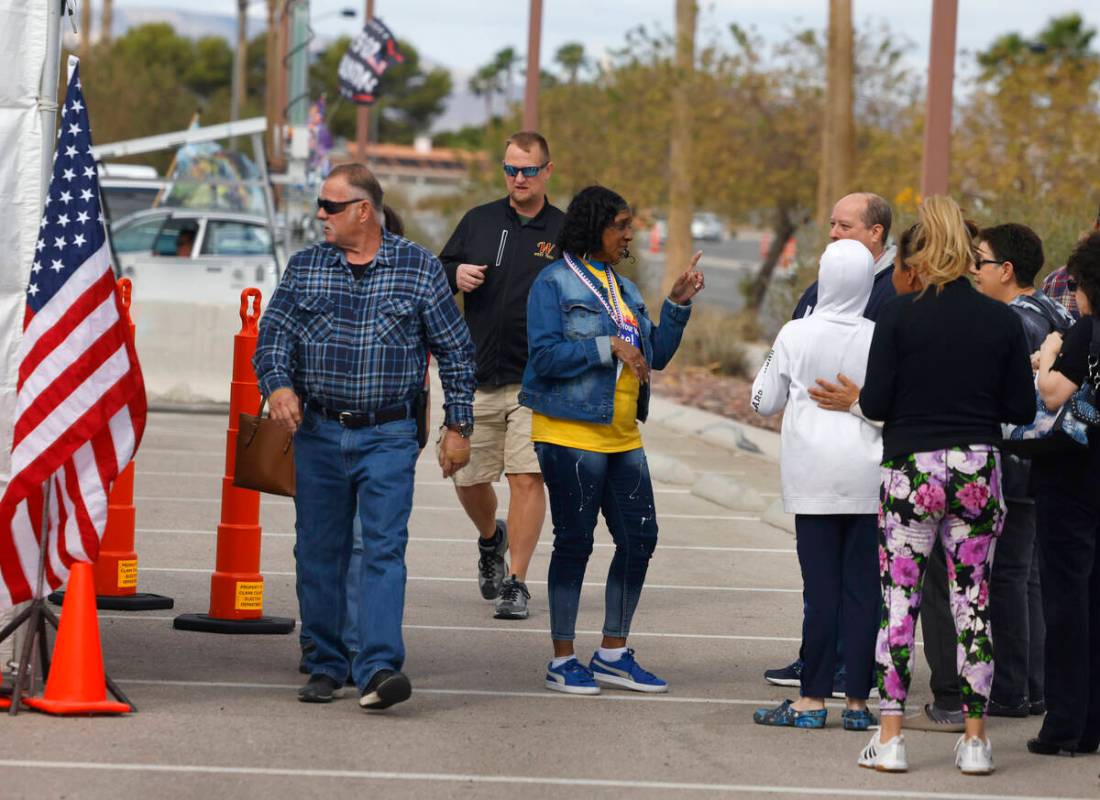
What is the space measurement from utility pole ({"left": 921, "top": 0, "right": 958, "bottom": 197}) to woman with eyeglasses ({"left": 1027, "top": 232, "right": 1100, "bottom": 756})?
9.11 m

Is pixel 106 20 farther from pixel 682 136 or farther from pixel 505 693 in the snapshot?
pixel 505 693

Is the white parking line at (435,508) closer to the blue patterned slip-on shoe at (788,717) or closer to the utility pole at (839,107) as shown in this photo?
the blue patterned slip-on shoe at (788,717)

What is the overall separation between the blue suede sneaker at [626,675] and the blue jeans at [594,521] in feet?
0.40

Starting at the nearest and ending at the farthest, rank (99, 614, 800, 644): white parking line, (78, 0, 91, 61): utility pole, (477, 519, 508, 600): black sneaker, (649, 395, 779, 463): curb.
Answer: (99, 614, 800, 644): white parking line, (477, 519, 508, 600): black sneaker, (649, 395, 779, 463): curb, (78, 0, 91, 61): utility pole

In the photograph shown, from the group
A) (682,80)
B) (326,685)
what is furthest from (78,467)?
(682,80)

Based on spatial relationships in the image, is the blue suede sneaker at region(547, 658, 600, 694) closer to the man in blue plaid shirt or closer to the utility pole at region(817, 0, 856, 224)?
the man in blue plaid shirt

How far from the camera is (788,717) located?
23.7 feet

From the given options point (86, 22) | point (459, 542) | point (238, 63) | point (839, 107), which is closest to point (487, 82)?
point (86, 22)

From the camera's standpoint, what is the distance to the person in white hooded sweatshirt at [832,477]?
6.98 m

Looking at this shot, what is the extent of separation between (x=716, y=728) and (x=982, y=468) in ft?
4.81

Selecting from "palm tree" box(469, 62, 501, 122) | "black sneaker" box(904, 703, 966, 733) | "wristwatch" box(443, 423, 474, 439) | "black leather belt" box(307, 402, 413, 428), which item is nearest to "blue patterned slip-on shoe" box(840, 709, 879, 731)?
"black sneaker" box(904, 703, 966, 733)

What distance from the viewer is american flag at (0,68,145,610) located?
7062 mm

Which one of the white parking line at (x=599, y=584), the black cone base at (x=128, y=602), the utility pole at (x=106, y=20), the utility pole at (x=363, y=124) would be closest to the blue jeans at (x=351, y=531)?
the black cone base at (x=128, y=602)

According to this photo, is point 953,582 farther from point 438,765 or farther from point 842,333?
point 438,765
